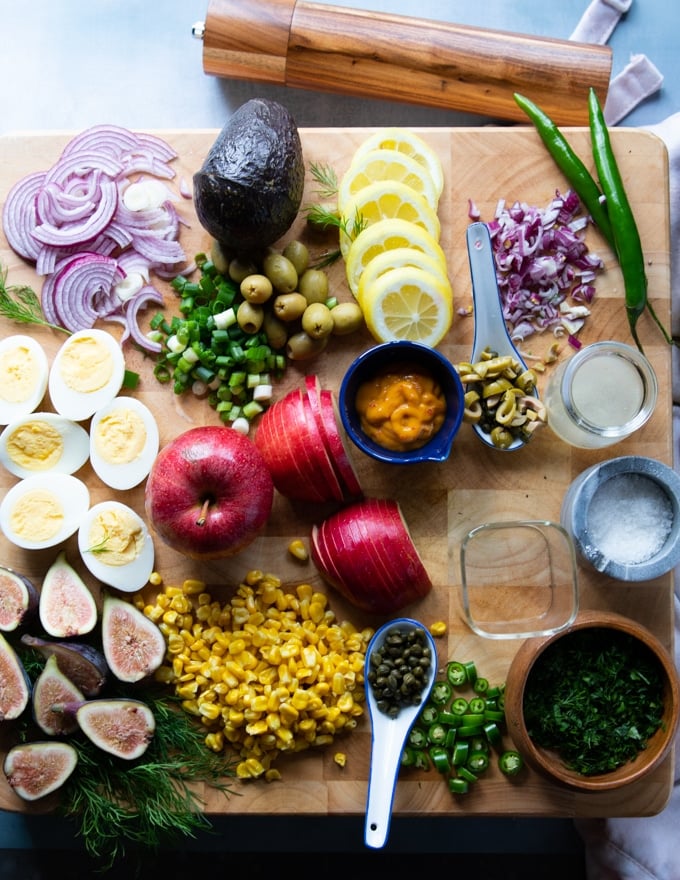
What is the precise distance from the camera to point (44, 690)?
8.60 ft

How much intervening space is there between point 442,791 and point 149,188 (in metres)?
2.28

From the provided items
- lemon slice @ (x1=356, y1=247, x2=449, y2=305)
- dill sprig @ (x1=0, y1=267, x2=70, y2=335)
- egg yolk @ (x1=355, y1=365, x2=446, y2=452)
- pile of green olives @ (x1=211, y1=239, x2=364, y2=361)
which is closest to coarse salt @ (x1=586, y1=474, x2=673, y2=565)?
egg yolk @ (x1=355, y1=365, x2=446, y2=452)

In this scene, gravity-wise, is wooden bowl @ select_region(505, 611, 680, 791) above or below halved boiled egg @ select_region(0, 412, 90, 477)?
below

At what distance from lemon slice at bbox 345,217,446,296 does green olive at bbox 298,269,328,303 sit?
103 millimetres

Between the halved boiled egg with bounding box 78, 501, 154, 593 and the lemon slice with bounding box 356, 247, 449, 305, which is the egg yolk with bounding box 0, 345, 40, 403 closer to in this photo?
the halved boiled egg with bounding box 78, 501, 154, 593

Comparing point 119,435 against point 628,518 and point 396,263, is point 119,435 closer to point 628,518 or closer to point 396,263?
point 396,263

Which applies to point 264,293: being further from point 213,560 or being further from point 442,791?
point 442,791

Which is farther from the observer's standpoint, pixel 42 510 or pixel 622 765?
pixel 42 510

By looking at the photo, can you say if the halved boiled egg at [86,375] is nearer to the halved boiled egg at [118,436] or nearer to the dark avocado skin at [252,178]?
the halved boiled egg at [118,436]

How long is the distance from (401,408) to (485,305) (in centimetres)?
47

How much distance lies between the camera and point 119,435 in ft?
8.86

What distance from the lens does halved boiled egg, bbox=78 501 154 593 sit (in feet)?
8.75

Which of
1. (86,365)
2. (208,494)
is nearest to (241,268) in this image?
(86,365)

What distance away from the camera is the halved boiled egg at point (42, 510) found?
8.82ft
